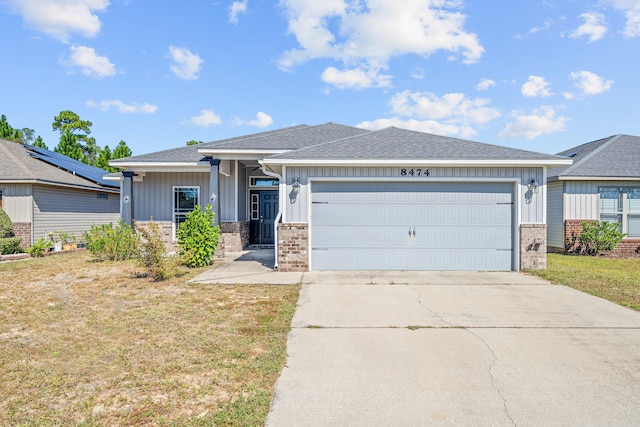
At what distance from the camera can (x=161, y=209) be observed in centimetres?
1293

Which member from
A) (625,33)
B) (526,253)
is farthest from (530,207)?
(625,33)

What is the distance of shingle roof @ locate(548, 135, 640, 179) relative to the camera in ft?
40.5

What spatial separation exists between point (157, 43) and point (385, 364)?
15.3 m

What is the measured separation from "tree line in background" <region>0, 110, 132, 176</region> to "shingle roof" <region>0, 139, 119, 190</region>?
4433 millimetres

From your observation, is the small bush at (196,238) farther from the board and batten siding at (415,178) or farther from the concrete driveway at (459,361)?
the concrete driveway at (459,361)

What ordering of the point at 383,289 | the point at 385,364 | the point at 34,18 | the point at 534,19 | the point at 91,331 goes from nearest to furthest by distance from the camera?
1. the point at 385,364
2. the point at 91,331
3. the point at 383,289
4. the point at 534,19
5. the point at 34,18

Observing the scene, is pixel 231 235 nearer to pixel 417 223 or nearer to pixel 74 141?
pixel 417 223

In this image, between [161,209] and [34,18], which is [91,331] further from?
[34,18]

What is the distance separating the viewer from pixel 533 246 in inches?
340

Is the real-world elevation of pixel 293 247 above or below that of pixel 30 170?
below

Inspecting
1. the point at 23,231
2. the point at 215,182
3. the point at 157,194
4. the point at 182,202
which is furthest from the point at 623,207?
the point at 23,231

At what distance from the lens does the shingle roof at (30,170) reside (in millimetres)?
12727

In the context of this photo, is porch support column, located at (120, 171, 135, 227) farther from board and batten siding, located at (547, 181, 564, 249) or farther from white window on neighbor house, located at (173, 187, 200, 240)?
board and batten siding, located at (547, 181, 564, 249)

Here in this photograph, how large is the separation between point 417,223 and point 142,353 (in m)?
6.69
